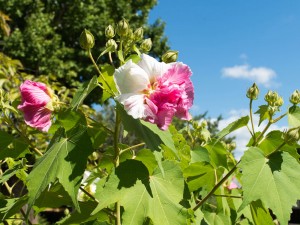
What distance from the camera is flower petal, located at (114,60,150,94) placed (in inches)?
38.4

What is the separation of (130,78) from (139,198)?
0.26 meters

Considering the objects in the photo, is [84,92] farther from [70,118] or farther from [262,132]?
[262,132]

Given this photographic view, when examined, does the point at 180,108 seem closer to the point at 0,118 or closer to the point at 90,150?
the point at 90,150

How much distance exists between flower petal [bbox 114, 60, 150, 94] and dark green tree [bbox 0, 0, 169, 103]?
11.1 meters

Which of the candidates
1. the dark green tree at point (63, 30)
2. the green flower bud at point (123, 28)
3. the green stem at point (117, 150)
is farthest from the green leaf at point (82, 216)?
the dark green tree at point (63, 30)

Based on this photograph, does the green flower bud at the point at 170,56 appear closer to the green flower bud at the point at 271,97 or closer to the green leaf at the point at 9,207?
the green flower bud at the point at 271,97

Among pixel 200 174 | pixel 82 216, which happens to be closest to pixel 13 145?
pixel 82 216

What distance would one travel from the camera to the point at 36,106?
1085 mm

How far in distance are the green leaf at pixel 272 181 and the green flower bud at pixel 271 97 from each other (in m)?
0.22

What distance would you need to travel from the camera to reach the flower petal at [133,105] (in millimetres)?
931

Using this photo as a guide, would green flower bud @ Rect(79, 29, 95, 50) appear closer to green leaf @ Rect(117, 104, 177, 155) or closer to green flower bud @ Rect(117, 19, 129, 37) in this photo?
green flower bud @ Rect(117, 19, 129, 37)

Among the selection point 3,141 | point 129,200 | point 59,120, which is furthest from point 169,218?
point 3,141

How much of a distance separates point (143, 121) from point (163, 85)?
0.09 metres

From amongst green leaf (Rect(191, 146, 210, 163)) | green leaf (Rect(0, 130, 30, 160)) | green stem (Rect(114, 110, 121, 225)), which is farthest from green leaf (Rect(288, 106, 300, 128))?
green leaf (Rect(0, 130, 30, 160))
